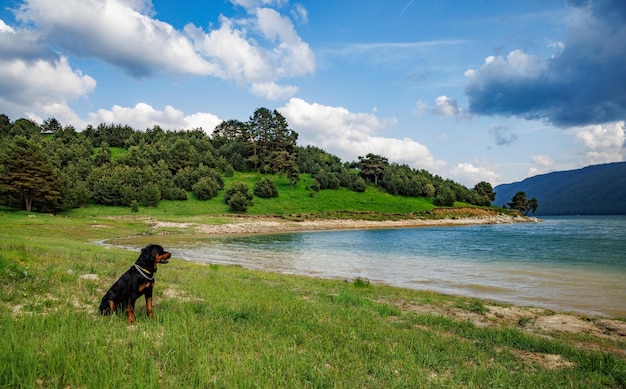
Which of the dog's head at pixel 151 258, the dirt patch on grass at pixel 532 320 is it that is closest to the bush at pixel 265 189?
the dirt patch on grass at pixel 532 320

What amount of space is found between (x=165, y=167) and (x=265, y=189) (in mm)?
27612

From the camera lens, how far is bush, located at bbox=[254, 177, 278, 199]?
87.9m

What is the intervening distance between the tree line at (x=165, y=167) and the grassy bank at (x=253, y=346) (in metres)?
59.4

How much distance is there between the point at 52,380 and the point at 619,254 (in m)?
38.8

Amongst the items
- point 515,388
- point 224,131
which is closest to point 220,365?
point 515,388

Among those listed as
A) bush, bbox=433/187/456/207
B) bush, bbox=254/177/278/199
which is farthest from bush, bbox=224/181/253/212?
bush, bbox=433/187/456/207

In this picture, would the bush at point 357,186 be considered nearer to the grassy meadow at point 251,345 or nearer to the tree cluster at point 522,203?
the tree cluster at point 522,203

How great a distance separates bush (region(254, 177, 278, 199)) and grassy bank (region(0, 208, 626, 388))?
77.9 m

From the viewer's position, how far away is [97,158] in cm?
9056

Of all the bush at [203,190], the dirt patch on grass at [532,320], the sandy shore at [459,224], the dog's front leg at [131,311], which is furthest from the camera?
the bush at [203,190]

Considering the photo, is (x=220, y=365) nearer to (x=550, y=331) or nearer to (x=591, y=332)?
(x=550, y=331)

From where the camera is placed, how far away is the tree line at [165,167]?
184 ft

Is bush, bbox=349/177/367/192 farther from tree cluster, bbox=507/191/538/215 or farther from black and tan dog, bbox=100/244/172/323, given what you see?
black and tan dog, bbox=100/244/172/323

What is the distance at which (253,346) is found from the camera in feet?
18.0
